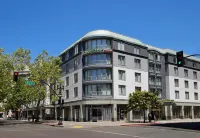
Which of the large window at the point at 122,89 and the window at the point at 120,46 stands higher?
the window at the point at 120,46

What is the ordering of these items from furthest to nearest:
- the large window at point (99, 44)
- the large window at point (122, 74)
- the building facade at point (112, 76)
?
1. the large window at point (122, 74)
2. the large window at point (99, 44)
3. the building facade at point (112, 76)

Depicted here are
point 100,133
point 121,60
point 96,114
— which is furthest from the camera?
point 121,60

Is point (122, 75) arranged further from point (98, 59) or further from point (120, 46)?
point (98, 59)

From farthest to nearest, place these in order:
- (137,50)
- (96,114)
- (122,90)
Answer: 1. (137,50)
2. (122,90)
3. (96,114)

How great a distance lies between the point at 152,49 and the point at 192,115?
20.0 m

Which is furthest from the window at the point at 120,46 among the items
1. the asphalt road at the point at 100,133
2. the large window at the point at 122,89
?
the asphalt road at the point at 100,133

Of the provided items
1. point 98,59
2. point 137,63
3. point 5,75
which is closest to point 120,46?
point 98,59

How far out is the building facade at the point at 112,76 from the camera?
163 ft

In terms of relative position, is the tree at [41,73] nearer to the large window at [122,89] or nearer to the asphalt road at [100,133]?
the large window at [122,89]

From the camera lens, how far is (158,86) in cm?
5916

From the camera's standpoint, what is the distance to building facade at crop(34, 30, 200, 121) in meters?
49.6

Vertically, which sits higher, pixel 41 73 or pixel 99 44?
pixel 99 44

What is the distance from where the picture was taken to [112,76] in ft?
163

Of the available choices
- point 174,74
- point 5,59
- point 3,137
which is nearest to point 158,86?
point 174,74
